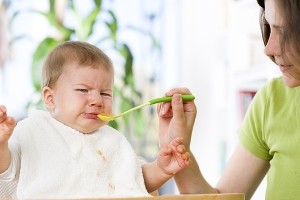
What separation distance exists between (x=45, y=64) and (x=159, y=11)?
2512mm

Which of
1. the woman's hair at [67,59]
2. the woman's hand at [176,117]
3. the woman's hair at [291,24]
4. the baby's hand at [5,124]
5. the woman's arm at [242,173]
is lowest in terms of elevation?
the woman's arm at [242,173]

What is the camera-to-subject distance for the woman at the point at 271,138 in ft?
3.50

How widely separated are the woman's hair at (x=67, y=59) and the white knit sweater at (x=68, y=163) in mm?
74

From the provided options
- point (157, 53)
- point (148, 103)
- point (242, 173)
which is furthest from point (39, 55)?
point (148, 103)

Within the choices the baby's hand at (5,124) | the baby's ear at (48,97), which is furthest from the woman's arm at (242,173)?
the baby's hand at (5,124)

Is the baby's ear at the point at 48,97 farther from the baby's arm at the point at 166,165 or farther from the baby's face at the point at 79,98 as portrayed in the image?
the baby's arm at the point at 166,165

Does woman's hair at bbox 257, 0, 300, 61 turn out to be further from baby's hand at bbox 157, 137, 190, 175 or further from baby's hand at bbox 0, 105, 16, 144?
baby's hand at bbox 0, 105, 16, 144

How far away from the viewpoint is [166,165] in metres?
1.05

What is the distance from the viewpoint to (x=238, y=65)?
9.62 feet

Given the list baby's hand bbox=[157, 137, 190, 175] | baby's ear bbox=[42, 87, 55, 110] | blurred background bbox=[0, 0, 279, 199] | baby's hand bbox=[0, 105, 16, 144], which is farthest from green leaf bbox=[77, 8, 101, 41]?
baby's hand bbox=[0, 105, 16, 144]

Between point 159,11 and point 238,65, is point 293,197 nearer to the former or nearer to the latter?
point 238,65

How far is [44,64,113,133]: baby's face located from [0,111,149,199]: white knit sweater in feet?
0.06

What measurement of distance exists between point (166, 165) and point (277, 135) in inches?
11.6

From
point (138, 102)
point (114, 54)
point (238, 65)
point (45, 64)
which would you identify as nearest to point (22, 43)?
point (114, 54)
